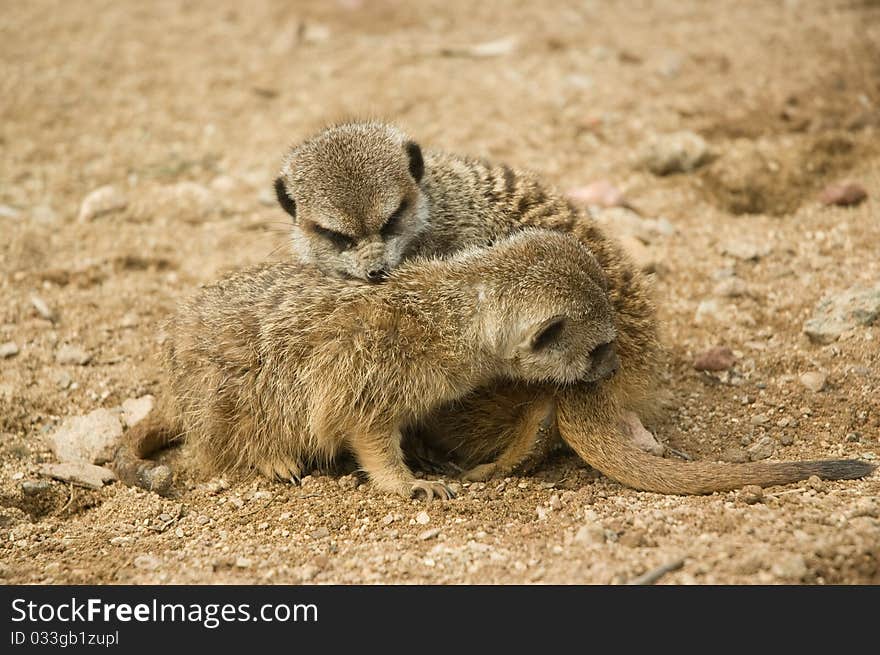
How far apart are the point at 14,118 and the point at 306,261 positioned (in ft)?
11.8

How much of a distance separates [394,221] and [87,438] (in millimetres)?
1461

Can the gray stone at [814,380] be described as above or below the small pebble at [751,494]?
below

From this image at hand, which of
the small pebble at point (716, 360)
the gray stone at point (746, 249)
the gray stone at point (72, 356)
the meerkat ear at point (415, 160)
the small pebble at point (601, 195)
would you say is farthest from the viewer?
the small pebble at point (601, 195)

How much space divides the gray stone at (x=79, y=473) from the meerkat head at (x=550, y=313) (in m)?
1.51

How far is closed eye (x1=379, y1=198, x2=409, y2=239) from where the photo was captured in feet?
11.4

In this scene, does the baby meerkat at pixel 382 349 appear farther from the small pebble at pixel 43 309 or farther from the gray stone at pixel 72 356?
the small pebble at pixel 43 309

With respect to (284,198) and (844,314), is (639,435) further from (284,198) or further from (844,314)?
(284,198)

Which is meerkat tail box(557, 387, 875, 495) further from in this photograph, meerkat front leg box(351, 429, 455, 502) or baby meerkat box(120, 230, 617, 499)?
meerkat front leg box(351, 429, 455, 502)

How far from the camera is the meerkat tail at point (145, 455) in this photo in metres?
3.44

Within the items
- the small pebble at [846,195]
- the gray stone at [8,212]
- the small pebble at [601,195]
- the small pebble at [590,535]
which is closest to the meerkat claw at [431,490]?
the small pebble at [590,535]

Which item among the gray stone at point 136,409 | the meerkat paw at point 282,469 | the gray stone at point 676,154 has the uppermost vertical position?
the gray stone at point 676,154

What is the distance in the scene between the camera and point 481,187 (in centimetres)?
392

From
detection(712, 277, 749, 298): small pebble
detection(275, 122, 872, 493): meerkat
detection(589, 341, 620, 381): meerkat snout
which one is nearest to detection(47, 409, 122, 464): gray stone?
detection(275, 122, 872, 493): meerkat
